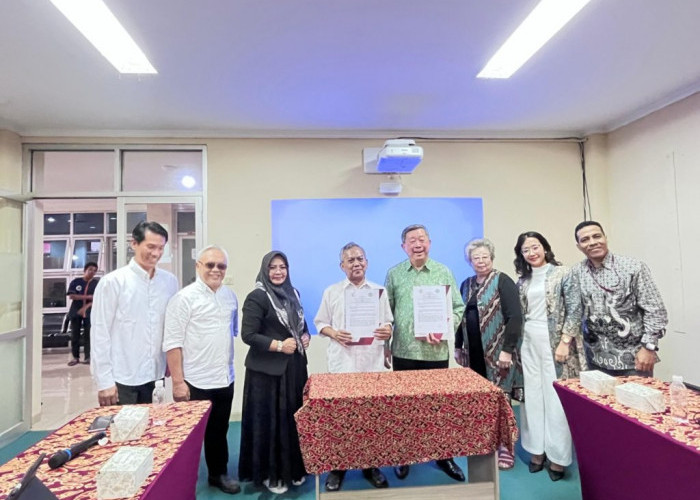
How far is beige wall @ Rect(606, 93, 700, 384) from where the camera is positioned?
3.11 m

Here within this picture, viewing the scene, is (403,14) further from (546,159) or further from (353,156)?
(546,159)

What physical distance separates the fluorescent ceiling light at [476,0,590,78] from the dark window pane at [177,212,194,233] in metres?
2.86

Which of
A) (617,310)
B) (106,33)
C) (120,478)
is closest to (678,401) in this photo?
(617,310)

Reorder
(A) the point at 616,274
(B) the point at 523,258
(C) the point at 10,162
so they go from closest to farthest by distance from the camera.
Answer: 1. (A) the point at 616,274
2. (B) the point at 523,258
3. (C) the point at 10,162

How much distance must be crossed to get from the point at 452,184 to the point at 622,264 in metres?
1.90

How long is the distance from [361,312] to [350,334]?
5.9 inches

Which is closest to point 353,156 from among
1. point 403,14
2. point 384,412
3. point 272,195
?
point 272,195

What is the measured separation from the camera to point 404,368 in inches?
98.8

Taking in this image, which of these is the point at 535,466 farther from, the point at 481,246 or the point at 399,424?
the point at 481,246

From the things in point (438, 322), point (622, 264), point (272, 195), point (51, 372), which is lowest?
point (51, 372)

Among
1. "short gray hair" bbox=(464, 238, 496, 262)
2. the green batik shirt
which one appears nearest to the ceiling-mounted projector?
"short gray hair" bbox=(464, 238, 496, 262)

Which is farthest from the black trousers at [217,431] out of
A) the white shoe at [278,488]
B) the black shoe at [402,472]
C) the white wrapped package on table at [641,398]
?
the white wrapped package on table at [641,398]

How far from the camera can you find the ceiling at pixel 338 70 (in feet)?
6.64

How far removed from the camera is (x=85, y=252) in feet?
24.6
